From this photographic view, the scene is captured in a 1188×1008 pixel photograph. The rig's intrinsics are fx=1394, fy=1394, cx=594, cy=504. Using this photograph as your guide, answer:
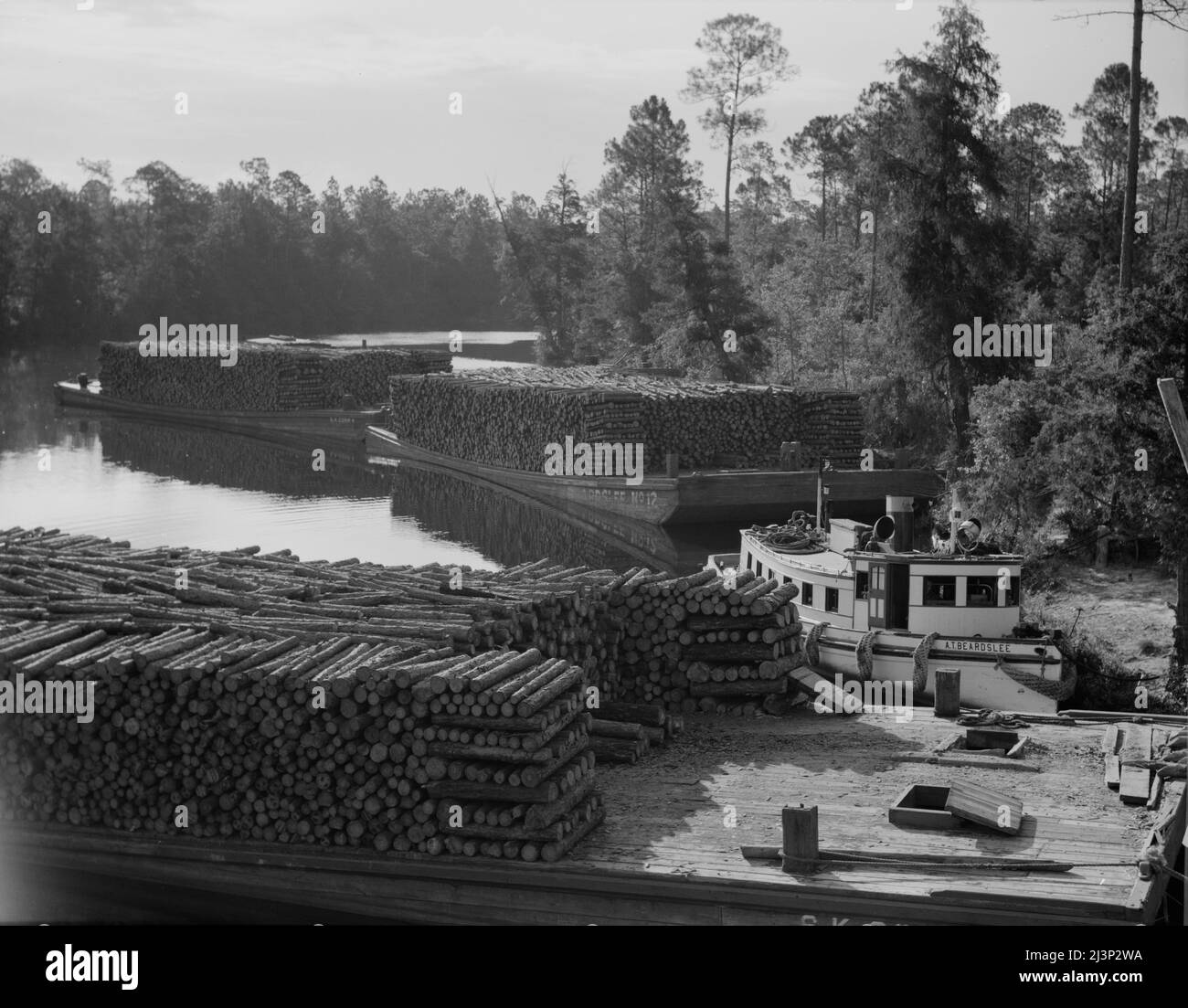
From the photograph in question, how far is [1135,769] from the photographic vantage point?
1372 centimetres

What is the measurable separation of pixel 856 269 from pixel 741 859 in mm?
51164

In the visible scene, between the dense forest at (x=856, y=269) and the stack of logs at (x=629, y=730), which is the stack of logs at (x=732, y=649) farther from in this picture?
the dense forest at (x=856, y=269)

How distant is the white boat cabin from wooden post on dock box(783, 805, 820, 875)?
10.1 meters

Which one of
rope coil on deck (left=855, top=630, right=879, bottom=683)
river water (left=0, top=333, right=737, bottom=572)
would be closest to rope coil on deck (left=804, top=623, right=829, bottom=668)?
rope coil on deck (left=855, top=630, right=879, bottom=683)

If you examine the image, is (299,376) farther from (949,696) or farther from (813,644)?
(949,696)

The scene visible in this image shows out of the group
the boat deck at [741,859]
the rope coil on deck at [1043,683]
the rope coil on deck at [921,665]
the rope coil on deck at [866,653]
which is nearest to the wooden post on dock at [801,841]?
the boat deck at [741,859]

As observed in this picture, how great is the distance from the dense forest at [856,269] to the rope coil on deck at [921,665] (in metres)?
4.42

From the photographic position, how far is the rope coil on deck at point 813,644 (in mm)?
22203

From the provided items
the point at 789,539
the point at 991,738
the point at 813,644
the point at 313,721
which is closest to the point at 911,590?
the point at 813,644

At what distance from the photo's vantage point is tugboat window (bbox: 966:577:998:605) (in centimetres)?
2100

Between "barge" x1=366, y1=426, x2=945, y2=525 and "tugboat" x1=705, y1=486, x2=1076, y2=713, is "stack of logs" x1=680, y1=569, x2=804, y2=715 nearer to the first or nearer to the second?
"tugboat" x1=705, y1=486, x2=1076, y2=713
